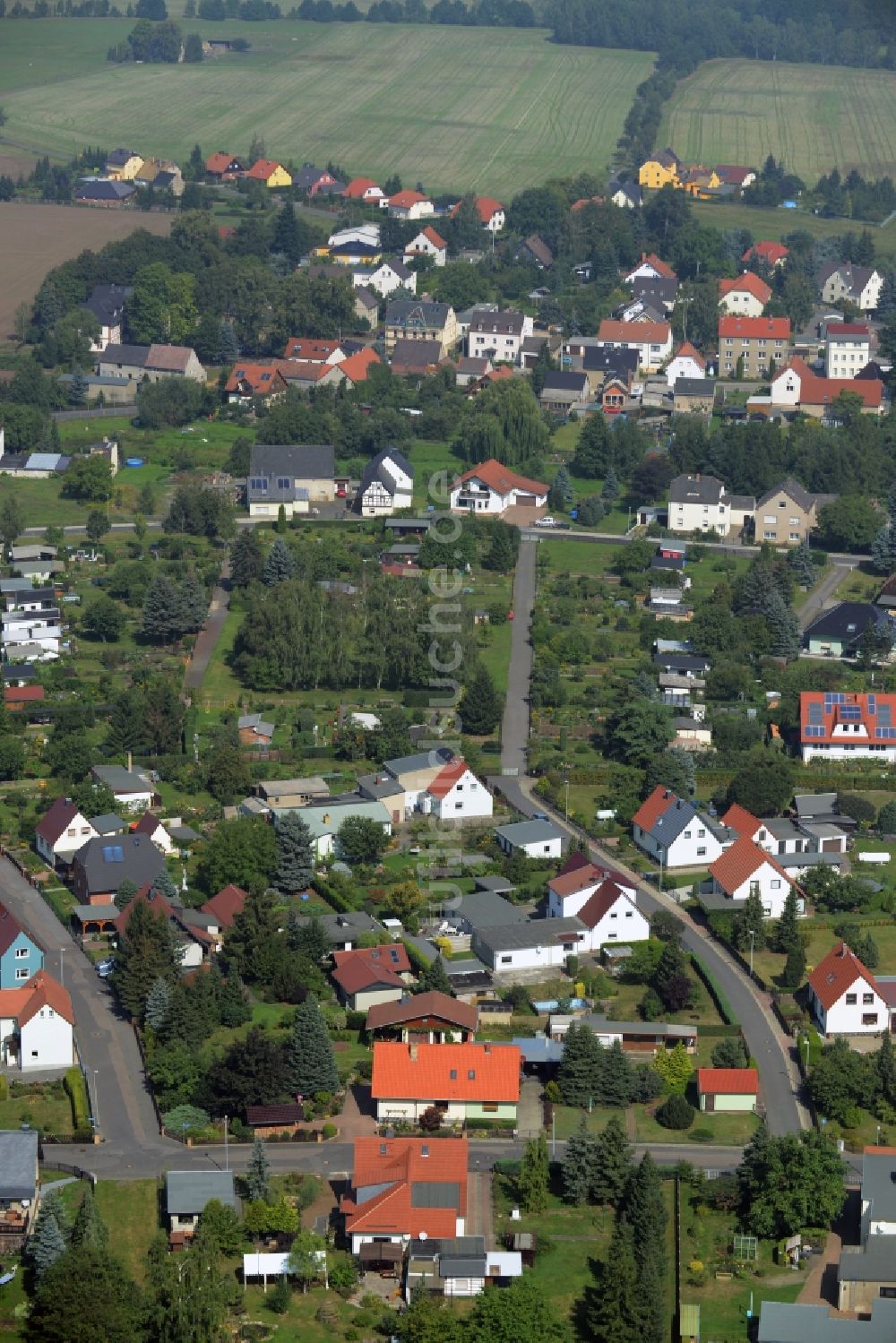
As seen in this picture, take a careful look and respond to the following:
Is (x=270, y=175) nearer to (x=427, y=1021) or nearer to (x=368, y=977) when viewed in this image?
(x=368, y=977)

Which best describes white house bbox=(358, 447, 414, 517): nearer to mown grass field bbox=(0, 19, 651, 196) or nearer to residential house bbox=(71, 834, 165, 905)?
residential house bbox=(71, 834, 165, 905)

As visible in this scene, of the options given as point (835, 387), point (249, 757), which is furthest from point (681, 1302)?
point (835, 387)

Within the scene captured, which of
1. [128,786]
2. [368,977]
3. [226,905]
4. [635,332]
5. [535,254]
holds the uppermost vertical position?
[535,254]

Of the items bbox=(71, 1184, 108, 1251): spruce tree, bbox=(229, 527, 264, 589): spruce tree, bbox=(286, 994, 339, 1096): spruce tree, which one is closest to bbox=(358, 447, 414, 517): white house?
bbox=(229, 527, 264, 589): spruce tree

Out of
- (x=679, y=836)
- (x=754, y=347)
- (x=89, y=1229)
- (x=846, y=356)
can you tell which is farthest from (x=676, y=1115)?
(x=754, y=347)

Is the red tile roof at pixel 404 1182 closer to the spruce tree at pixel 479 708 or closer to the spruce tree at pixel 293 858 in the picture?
the spruce tree at pixel 293 858

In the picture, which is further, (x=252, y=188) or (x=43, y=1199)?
(x=252, y=188)

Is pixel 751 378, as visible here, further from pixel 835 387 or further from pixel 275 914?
pixel 275 914
